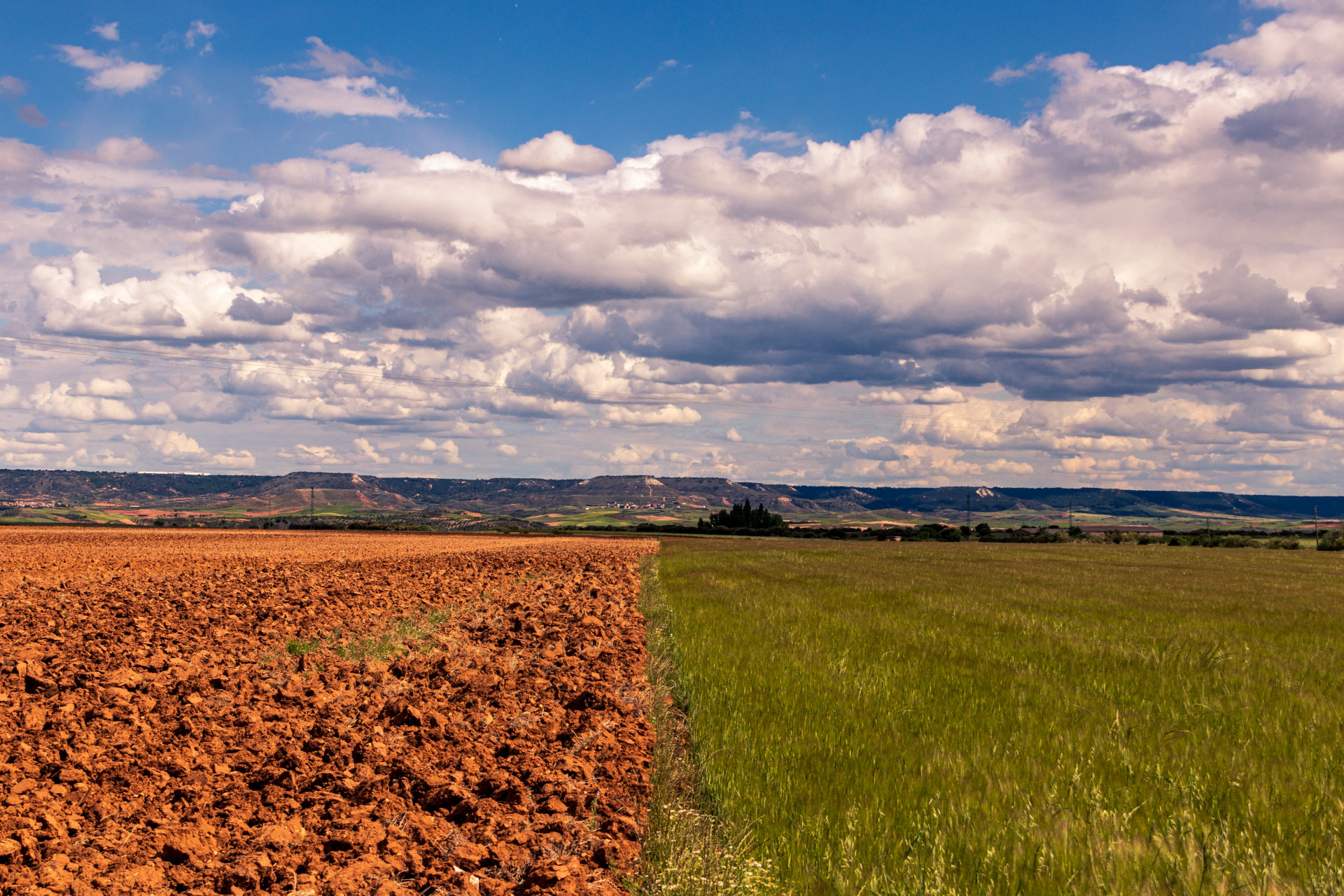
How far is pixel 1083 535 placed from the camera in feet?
406

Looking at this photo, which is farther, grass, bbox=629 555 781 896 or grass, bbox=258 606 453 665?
grass, bbox=258 606 453 665

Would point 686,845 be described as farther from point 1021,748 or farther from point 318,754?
point 318,754

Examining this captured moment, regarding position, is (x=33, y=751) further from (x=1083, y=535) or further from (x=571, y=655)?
(x=1083, y=535)

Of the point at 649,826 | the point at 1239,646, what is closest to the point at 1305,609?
the point at 1239,646

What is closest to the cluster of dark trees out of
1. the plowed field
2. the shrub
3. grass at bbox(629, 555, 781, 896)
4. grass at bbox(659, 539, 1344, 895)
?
the shrub

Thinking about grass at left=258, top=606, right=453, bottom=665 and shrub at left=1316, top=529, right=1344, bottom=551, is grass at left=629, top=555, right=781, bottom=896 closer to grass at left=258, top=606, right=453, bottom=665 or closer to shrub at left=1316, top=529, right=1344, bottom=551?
grass at left=258, top=606, right=453, bottom=665

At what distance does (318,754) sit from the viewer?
893 centimetres

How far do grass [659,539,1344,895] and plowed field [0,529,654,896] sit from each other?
1.38 m

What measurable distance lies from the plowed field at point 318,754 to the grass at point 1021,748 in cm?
138

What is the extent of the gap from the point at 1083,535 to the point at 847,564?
3570 inches

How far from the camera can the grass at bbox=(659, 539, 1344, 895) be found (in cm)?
598

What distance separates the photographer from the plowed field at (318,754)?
6.29 m

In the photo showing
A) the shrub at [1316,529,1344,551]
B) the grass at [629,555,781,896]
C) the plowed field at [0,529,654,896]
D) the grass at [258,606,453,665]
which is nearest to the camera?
the grass at [629,555,781,896]

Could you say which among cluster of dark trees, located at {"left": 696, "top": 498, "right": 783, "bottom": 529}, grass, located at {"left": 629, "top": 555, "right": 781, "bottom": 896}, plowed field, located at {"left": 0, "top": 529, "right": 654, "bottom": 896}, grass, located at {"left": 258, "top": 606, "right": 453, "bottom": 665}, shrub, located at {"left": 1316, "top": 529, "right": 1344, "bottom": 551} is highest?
grass, located at {"left": 629, "top": 555, "right": 781, "bottom": 896}
